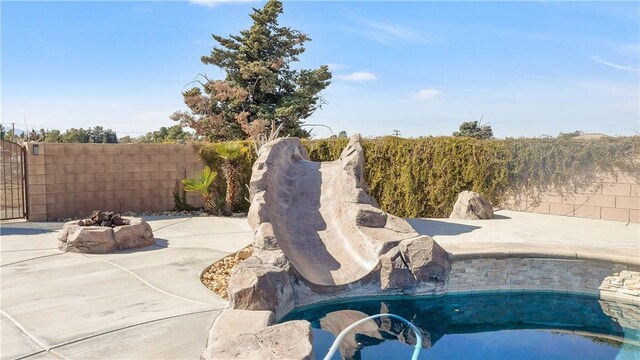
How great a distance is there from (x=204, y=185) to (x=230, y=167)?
107cm

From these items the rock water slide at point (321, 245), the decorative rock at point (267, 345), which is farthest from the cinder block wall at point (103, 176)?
the decorative rock at point (267, 345)

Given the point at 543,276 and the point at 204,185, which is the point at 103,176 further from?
the point at 543,276

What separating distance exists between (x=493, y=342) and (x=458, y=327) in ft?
1.53

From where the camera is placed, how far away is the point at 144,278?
526 centimetres

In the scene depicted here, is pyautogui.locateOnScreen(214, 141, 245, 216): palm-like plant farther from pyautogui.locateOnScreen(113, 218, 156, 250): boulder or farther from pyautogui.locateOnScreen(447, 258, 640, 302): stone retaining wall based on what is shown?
pyautogui.locateOnScreen(447, 258, 640, 302): stone retaining wall

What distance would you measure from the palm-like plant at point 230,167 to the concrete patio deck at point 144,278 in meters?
1.88

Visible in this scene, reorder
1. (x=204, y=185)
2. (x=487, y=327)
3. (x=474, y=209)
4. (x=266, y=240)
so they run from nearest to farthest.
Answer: (x=487, y=327) < (x=266, y=240) < (x=474, y=209) < (x=204, y=185)

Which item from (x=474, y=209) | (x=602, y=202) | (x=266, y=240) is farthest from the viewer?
(x=602, y=202)

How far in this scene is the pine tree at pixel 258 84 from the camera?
1952 cm

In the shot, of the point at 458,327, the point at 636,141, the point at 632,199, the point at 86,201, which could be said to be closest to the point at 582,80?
the point at 636,141

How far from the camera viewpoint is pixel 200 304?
4.36 meters

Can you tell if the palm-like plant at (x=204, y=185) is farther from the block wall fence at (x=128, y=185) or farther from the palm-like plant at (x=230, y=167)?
the block wall fence at (x=128, y=185)

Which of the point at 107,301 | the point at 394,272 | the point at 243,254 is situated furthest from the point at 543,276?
the point at 107,301

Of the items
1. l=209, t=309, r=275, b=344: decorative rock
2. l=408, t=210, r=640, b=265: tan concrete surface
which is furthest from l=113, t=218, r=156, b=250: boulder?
l=408, t=210, r=640, b=265: tan concrete surface
